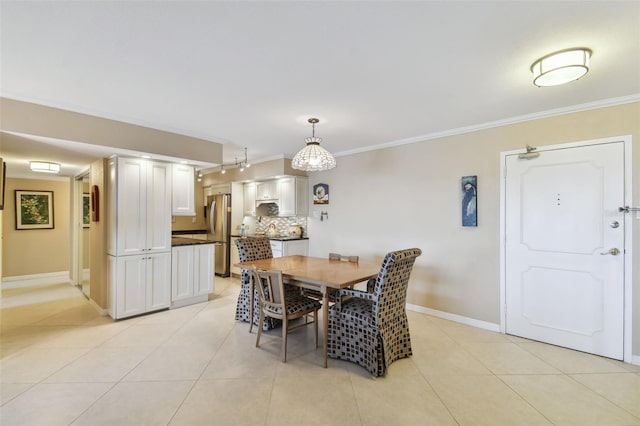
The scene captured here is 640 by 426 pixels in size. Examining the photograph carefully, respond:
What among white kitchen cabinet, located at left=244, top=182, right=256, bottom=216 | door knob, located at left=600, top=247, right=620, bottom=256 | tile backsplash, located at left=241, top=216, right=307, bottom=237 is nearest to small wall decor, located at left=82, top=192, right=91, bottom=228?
tile backsplash, located at left=241, top=216, right=307, bottom=237

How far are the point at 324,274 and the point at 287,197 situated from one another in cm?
281

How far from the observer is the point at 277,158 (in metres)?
5.25

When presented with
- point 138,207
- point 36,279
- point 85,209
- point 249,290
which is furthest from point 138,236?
point 36,279

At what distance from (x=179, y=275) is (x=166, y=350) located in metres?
1.47

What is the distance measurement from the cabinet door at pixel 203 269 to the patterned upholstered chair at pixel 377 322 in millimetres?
2502

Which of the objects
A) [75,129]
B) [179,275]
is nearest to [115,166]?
[75,129]

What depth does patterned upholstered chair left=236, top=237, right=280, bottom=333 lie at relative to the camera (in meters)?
3.33

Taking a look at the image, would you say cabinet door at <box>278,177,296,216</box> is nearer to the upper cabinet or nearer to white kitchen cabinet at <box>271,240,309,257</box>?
the upper cabinet

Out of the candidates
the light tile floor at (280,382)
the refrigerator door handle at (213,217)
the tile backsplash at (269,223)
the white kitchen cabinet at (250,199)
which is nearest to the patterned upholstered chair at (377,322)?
the light tile floor at (280,382)

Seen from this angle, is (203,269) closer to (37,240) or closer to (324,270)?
(324,270)

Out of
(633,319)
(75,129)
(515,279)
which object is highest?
(75,129)

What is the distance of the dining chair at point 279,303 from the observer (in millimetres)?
2609

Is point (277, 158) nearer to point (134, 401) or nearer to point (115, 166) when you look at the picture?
point (115, 166)

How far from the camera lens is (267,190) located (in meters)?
5.70
